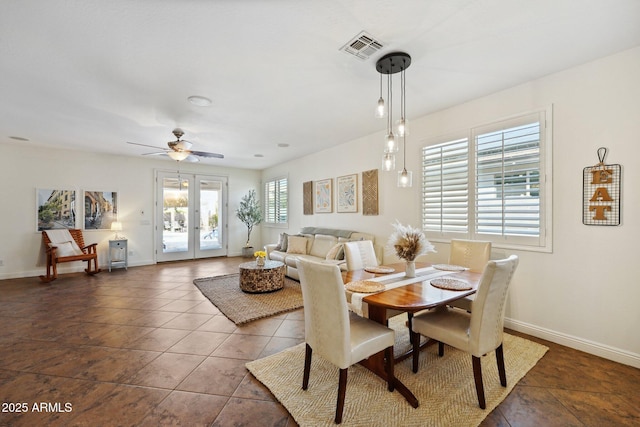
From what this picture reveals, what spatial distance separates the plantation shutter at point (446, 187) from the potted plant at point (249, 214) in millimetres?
5384

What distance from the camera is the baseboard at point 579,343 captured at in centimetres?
230

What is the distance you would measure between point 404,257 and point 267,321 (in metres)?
1.92

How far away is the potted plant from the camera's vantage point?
7855mm

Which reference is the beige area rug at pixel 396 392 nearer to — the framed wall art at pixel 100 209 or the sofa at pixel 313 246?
the sofa at pixel 313 246

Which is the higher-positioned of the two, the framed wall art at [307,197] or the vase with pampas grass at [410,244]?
the framed wall art at [307,197]

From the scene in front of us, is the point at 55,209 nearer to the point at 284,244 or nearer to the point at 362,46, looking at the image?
the point at 284,244

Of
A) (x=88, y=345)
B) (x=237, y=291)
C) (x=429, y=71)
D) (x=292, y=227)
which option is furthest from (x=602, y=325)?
(x=292, y=227)

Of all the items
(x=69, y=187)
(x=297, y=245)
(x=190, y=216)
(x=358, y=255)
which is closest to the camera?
(x=358, y=255)

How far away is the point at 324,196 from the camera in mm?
5762

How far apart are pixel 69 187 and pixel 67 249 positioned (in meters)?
1.43

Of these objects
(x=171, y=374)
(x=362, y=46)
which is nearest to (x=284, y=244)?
(x=171, y=374)

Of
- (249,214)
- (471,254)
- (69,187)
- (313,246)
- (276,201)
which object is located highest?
(69,187)

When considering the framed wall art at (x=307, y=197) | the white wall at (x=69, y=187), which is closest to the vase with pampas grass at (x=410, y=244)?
the framed wall art at (x=307, y=197)

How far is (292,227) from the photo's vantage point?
6949 millimetres
